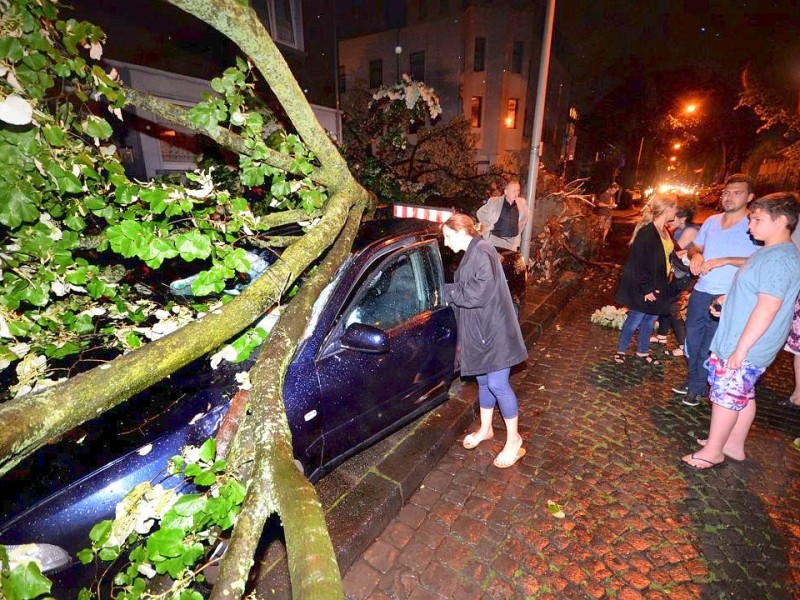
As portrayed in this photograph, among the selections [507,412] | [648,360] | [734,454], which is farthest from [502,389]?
[648,360]

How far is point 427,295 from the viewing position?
134 inches

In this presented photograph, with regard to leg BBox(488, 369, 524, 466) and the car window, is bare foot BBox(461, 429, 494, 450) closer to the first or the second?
leg BBox(488, 369, 524, 466)

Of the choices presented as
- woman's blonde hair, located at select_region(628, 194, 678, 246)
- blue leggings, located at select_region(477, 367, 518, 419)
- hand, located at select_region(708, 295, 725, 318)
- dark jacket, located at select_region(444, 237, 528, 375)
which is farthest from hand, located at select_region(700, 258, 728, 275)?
blue leggings, located at select_region(477, 367, 518, 419)

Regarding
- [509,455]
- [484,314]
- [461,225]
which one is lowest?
[509,455]

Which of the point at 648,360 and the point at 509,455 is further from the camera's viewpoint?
the point at 648,360

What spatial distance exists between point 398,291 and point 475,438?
5.15 ft

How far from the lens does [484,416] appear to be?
354 centimetres

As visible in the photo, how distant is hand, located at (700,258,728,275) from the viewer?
3.60 metres

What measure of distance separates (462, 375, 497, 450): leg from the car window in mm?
821

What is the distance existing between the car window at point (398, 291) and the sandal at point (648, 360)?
3.48 metres

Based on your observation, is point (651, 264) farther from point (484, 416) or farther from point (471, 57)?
point (471, 57)

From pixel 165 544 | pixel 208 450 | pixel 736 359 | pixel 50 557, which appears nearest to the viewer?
pixel 165 544

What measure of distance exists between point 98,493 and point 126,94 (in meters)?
2.37

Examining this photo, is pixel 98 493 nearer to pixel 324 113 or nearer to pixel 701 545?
pixel 701 545
